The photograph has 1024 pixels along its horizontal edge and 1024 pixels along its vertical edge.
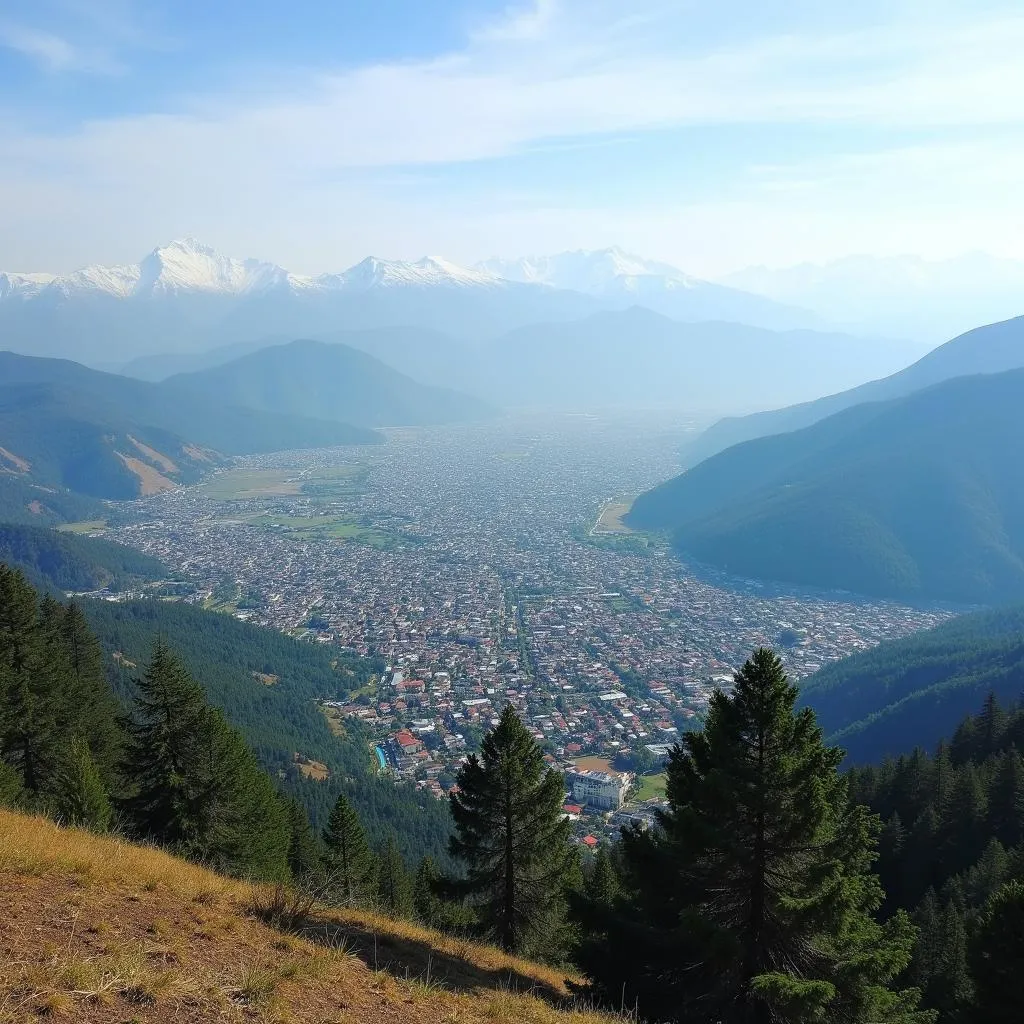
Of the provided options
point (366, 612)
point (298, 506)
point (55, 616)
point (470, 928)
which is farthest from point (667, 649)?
point (298, 506)

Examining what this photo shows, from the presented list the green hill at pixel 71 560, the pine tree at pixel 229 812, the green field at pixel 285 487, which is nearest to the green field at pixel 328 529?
the green field at pixel 285 487

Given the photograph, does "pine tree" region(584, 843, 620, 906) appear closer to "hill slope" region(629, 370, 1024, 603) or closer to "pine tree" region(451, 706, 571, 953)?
"pine tree" region(451, 706, 571, 953)

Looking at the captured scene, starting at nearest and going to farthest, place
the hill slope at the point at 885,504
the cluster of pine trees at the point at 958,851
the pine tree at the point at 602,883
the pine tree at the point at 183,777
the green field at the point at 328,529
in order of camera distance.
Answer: the cluster of pine trees at the point at 958,851 → the pine tree at the point at 183,777 → the pine tree at the point at 602,883 → the hill slope at the point at 885,504 → the green field at the point at 328,529

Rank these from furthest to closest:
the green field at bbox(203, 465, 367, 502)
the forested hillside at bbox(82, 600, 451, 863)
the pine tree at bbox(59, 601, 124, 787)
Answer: the green field at bbox(203, 465, 367, 502), the forested hillside at bbox(82, 600, 451, 863), the pine tree at bbox(59, 601, 124, 787)

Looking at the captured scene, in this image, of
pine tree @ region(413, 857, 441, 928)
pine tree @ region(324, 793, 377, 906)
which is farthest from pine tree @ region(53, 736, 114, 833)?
pine tree @ region(413, 857, 441, 928)

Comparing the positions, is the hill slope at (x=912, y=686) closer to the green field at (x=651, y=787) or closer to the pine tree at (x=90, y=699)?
the green field at (x=651, y=787)

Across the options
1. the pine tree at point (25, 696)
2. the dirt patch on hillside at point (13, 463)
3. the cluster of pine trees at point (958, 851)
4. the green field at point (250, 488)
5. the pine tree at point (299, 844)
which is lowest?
the pine tree at point (299, 844)
